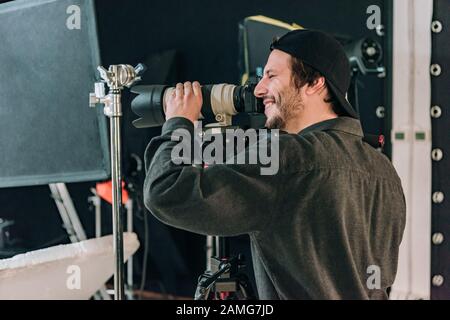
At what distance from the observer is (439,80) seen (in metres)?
1.66

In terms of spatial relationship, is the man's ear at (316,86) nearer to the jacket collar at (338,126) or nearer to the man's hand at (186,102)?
the jacket collar at (338,126)

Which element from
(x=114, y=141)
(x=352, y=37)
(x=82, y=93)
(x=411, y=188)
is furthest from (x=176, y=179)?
(x=352, y=37)

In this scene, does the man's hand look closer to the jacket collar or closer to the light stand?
the light stand

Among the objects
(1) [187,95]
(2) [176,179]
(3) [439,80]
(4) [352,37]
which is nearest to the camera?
(2) [176,179]

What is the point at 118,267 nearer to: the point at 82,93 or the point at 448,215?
the point at 82,93

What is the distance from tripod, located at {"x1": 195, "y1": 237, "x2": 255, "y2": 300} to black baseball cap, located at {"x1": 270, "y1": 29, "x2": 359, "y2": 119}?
16.3 inches

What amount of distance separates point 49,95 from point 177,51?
141cm

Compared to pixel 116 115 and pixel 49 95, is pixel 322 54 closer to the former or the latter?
pixel 116 115

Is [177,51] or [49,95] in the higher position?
[177,51]

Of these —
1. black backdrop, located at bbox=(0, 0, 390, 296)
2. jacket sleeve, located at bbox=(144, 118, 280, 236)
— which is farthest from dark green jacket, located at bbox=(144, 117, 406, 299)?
black backdrop, located at bbox=(0, 0, 390, 296)

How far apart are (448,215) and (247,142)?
33.3 inches

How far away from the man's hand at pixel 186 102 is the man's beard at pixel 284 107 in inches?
5.8

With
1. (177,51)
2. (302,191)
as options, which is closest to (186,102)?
(302,191)

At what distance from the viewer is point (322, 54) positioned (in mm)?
1080
